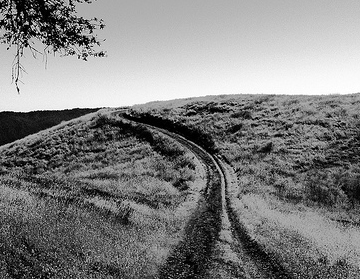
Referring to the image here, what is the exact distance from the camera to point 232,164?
88.2 feet

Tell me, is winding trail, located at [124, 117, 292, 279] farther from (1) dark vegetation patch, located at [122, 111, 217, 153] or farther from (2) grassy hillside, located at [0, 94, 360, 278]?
(1) dark vegetation patch, located at [122, 111, 217, 153]

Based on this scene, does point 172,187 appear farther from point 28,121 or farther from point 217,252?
point 28,121

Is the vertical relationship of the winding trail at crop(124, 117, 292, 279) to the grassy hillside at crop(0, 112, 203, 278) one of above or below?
below

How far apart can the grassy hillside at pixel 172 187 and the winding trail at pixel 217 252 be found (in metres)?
0.46

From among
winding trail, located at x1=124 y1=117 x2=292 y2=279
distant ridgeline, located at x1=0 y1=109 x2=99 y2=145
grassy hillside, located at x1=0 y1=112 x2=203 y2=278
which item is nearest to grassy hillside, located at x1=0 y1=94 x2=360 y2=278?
grassy hillside, located at x1=0 y1=112 x2=203 y2=278

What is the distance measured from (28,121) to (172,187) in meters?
160

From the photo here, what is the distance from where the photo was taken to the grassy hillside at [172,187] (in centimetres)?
820

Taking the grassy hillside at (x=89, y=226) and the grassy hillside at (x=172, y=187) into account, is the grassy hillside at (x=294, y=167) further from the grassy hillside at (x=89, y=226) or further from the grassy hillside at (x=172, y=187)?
the grassy hillside at (x=89, y=226)

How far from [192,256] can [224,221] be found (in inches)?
173

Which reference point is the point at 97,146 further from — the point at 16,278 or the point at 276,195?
the point at 16,278

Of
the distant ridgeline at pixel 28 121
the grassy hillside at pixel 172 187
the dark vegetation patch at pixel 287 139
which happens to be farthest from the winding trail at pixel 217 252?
the distant ridgeline at pixel 28 121

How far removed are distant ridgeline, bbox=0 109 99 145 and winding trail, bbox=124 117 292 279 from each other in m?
140

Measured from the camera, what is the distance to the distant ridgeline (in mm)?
148538

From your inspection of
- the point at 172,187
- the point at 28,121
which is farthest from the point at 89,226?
the point at 28,121
